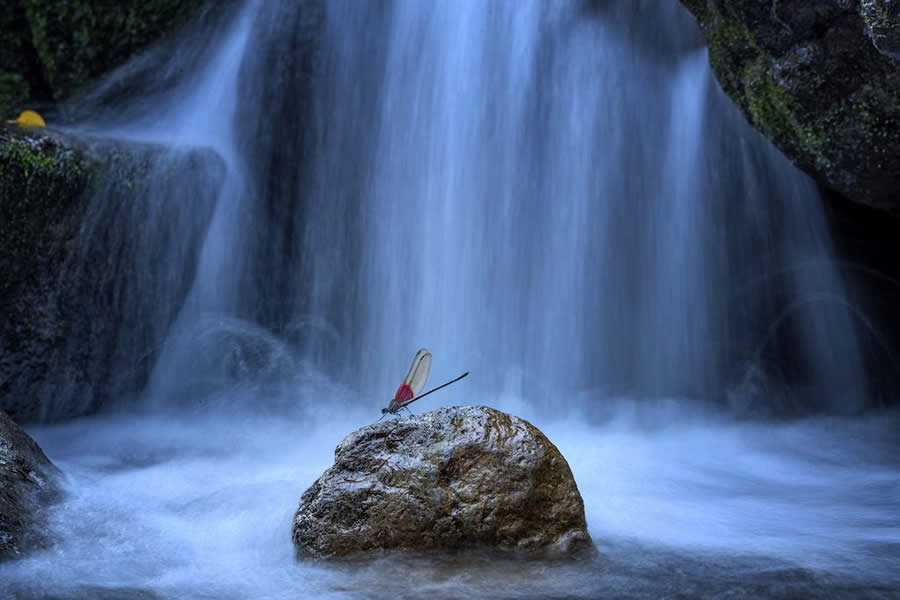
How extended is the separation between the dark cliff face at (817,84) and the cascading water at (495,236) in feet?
5.82

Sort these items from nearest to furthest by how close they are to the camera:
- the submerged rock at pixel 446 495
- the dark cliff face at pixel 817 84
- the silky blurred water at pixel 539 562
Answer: the silky blurred water at pixel 539 562 < the submerged rock at pixel 446 495 < the dark cliff face at pixel 817 84

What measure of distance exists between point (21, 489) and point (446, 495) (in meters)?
2.10

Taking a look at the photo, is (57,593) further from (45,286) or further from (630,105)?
(630,105)

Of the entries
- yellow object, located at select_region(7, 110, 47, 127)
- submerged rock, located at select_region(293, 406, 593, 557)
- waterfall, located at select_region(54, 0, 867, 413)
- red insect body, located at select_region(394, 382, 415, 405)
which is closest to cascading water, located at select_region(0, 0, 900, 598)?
waterfall, located at select_region(54, 0, 867, 413)

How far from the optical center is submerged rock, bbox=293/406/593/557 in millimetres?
3377

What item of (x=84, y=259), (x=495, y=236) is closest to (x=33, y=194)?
(x=84, y=259)

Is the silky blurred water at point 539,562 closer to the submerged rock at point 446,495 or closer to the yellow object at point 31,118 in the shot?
the submerged rock at point 446,495

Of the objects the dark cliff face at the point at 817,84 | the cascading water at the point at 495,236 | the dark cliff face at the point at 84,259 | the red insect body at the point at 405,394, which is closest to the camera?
the red insect body at the point at 405,394

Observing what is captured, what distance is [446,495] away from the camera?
3.43 meters

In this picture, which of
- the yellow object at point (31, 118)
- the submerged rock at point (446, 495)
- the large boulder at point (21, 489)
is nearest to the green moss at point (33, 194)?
the yellow object at point (31, 118)

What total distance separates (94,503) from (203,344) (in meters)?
3.72

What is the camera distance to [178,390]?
7730 mm

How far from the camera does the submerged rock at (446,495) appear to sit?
338 cm

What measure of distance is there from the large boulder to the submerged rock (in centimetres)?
117
